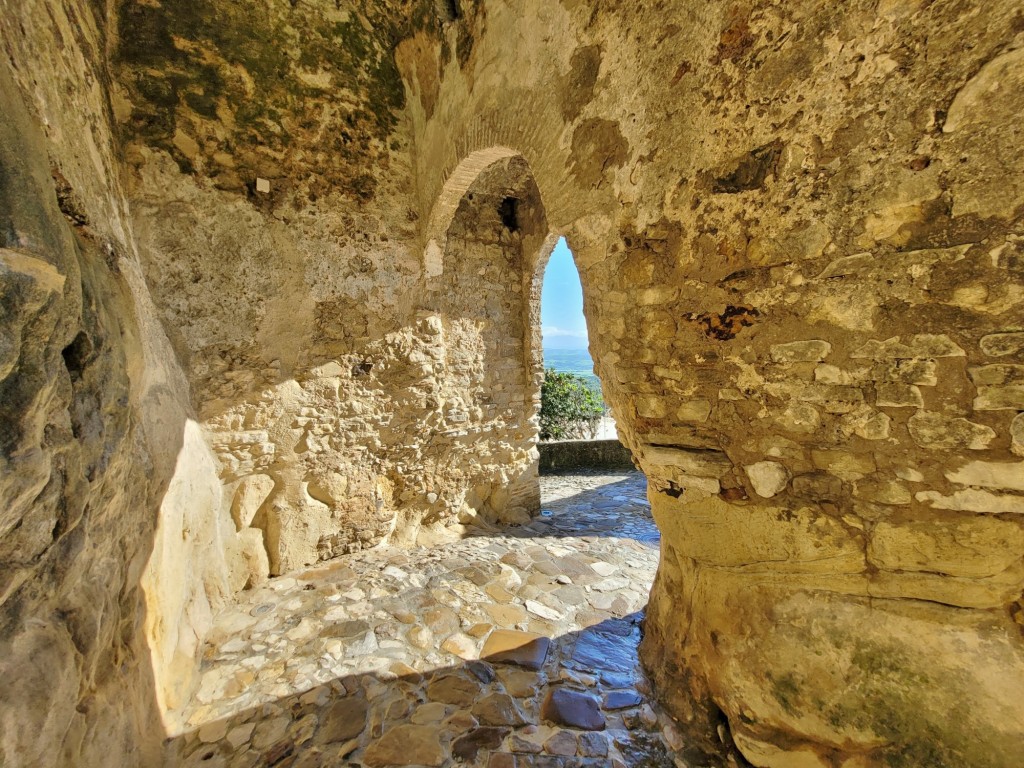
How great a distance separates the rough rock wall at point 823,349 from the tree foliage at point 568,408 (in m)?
6.47

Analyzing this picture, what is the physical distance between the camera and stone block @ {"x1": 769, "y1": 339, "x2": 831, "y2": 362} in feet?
4.32

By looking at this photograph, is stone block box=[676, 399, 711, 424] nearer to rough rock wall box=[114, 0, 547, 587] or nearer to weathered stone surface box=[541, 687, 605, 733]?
weathered stone surface box=[541, 687, 605, 733]

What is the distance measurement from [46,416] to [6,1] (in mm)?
1245

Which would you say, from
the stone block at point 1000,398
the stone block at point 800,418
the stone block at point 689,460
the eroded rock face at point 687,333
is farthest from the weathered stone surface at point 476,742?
the stone block at point 1000,398

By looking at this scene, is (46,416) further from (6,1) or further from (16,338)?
(6,1)

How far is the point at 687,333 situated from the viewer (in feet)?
5.24

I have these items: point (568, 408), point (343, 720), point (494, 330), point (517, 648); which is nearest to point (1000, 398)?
point (517, 648)

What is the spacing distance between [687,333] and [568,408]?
687 centimetres

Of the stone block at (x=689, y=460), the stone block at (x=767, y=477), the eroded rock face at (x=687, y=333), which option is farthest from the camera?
the stone block at (x=689, y=460)

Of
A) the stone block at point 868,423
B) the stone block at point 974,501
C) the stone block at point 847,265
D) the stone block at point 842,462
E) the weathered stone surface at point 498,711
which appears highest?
the stone block at point 847,265

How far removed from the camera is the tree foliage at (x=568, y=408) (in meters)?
8.38

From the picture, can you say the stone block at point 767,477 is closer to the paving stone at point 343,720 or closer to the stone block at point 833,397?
the stone block at point 833,397

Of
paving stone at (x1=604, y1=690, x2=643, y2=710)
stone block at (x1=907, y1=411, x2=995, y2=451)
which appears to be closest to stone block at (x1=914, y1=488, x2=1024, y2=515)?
stone block at (x1=907, y1=411, x2=995, y2=451)

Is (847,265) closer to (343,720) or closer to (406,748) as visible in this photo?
(406,748)
